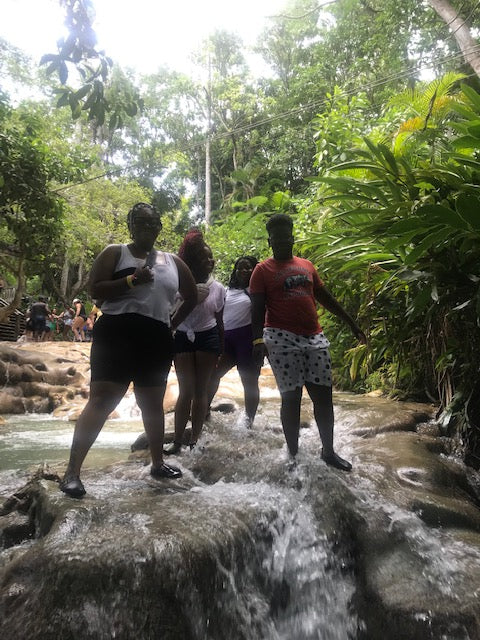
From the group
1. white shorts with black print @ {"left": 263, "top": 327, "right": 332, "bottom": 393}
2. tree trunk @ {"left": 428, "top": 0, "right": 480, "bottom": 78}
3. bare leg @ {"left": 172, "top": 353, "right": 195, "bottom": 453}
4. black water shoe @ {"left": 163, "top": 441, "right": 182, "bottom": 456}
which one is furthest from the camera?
tree trunk @ {"left": 428, "top": 0, "right": 480, "bottom": 78}

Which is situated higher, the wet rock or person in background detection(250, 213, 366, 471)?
person in background detection(250, 213, 366, 471)

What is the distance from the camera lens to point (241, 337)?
4289 mm

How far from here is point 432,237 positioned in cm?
266

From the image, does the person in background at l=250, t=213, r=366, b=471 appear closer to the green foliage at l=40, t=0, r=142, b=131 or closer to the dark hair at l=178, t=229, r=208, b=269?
the dark hair at l=178, t=229, r=208, b=269

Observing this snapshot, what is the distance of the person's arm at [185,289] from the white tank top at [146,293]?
18 cm

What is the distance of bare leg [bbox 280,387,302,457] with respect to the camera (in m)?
3.02

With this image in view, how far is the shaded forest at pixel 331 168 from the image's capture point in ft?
9.85

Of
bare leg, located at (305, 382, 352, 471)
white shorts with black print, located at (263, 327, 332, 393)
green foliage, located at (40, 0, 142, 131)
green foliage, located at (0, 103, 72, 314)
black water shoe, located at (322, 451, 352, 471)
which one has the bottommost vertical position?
black water shoe, located at (322, 451, 352, 471)

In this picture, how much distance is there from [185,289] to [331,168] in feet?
4.67

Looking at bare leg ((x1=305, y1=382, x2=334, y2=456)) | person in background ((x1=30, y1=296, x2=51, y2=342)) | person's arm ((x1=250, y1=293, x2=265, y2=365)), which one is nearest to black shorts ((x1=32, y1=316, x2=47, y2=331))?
person in background ((x1=30, y1=296, x2=51, y2=342))

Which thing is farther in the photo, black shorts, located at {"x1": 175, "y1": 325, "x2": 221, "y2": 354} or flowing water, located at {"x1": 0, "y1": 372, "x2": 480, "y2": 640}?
black shorts, located at {"x1": 175, "y1": 325, "x2": 221, "y2": 354}

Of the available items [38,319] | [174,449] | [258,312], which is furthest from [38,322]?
[258,312]

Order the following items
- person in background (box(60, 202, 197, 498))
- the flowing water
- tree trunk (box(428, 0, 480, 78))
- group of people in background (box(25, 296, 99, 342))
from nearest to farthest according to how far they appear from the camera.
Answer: the flowing water, person in background (box(60, 202, 197, 498)), tree trunk (box(428, 0, 480, 78)), group of people in background (box(25, 296, 99, 342))

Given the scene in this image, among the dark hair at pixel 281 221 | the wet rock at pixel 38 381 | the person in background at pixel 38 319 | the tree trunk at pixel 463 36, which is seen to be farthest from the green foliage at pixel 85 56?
the person in background at pixel 38 319
